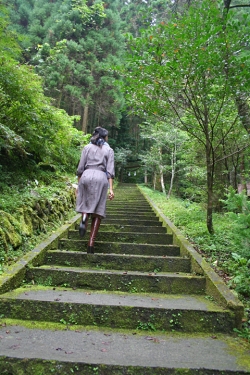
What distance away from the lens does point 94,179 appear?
12.8 feet

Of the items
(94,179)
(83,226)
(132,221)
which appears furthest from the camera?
(132,221)

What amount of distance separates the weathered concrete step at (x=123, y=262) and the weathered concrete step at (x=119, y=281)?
0.46 m

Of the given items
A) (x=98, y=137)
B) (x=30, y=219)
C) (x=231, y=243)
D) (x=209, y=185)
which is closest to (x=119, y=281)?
(x=30, y=219)

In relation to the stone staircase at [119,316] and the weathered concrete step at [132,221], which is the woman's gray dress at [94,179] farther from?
the weathered concrete step at [132,221]

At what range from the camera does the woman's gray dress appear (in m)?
3.85

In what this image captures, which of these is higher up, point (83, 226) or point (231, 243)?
point (83, 226)

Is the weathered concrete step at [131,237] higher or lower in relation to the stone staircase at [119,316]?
higher

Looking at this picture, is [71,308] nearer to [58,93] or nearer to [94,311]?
[94,311]

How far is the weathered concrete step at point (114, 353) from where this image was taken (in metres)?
1.90

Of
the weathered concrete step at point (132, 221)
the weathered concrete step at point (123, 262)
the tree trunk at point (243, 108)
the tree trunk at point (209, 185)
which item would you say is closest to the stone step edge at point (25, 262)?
the weathered concrete step at point (123, 262)

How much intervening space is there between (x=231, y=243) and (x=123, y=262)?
5.65 feet

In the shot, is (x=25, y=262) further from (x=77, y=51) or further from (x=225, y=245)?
(x=77, y=51)

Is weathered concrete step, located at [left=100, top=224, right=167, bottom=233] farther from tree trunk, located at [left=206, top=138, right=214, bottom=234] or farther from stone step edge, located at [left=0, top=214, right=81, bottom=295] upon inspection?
tree trunk, located at [left=206, top=138, right=214, bottom=234]

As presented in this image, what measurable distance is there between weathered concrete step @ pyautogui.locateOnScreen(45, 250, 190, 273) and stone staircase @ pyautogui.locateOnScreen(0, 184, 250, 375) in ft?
0.04
